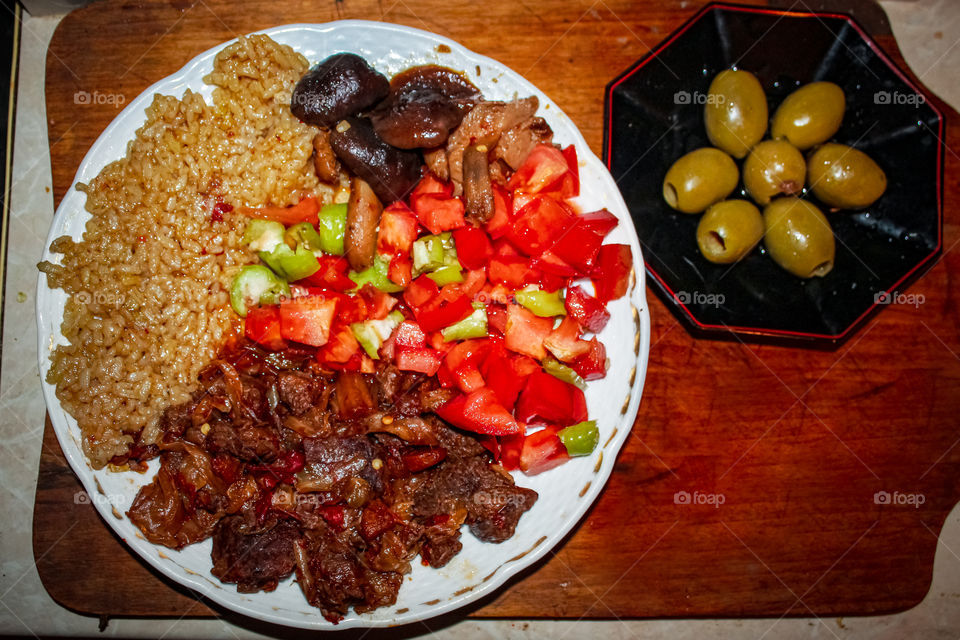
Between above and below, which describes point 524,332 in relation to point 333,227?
below

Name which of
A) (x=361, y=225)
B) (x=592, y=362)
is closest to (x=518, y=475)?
(x=592, y=362)

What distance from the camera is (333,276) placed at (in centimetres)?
310

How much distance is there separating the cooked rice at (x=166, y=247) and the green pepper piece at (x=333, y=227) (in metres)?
0.25

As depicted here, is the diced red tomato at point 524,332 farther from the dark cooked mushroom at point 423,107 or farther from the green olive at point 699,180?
the green olive at point 699,180

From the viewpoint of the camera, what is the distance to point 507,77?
321 centimetres

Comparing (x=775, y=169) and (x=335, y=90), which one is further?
(x=775, y=169)

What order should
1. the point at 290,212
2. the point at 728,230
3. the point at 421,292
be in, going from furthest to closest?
the point at 728,230 < the point at 290,212 < the point at 421,292

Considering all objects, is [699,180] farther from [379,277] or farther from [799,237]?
[379,277]

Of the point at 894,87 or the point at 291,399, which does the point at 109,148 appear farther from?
the point at 894,87

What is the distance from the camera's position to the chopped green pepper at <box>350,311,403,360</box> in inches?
120

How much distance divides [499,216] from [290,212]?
1099mm

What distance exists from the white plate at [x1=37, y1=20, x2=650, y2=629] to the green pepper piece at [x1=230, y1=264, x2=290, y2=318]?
883 millimetres

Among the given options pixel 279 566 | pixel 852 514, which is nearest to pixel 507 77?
pixel 279 566

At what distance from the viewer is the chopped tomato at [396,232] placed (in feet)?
10.0
